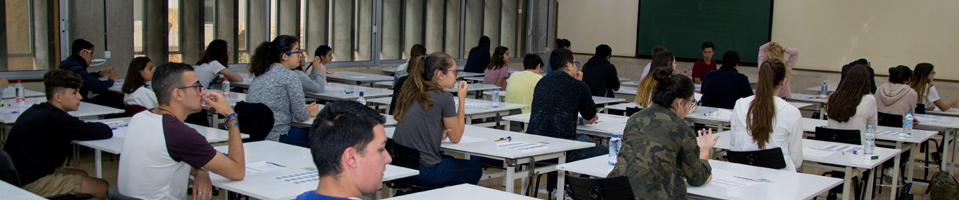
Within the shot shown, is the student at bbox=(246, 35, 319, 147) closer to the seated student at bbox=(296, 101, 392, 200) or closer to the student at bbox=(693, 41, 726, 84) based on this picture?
the seated student at bbox=(296, 101, 392, 200)

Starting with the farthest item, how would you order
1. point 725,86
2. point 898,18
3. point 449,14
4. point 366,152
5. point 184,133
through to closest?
point 449,14 < point 898,18 < point 725,86 < point 184,133 < point 366,152

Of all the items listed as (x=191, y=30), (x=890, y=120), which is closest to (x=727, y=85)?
(x=890, y=120)

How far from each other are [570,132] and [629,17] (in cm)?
848

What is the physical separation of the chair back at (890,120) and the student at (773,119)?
245 centimetres

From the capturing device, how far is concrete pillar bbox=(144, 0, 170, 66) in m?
8.84

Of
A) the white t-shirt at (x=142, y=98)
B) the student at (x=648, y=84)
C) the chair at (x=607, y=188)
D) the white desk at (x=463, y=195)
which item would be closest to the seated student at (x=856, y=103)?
the student at (x=648, y=84)

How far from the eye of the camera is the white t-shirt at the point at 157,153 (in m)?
2.75

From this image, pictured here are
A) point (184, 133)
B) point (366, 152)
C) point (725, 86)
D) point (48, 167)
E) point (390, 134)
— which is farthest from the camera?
point (725, 86)

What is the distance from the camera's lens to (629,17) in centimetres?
1287

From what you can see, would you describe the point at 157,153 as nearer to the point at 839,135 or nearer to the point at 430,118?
the point at 430,118

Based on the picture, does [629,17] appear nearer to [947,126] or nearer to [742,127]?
[947,126]

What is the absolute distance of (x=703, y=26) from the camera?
12.0m

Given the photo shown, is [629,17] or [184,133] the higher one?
[629,17]

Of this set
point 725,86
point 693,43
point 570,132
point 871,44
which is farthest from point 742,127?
point 693,43
